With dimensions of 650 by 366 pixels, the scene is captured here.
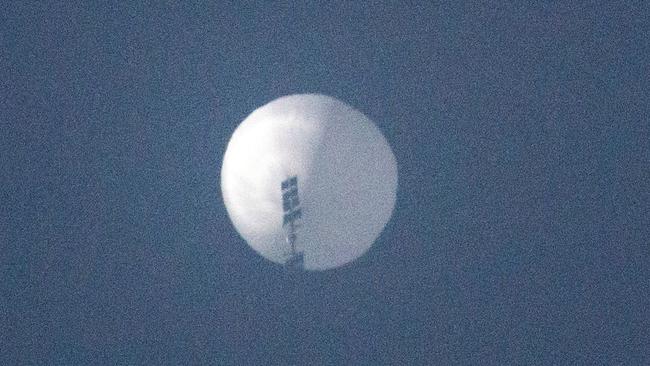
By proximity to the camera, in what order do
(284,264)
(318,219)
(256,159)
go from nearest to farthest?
(284,264), (256,159), (318,219)

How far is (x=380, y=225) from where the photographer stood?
36.5 feet

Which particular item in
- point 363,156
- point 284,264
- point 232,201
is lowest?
point 284,264

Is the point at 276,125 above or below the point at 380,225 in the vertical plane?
above

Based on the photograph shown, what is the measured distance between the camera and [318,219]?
40.9 feet

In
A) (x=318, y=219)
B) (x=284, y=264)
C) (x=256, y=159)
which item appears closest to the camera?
(x=284, y=264)

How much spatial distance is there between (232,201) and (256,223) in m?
0.84

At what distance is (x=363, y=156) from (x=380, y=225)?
1306 mm

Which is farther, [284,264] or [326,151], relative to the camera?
[326,151]

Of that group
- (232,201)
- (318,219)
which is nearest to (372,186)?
(318,219)

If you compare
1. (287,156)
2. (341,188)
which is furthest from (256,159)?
(341,188)

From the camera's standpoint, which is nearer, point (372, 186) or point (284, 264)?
point (284, 264)

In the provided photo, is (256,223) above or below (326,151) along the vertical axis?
below

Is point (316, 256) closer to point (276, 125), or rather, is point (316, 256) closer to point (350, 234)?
point (350, 234)

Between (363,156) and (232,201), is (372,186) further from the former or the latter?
(232,201)
